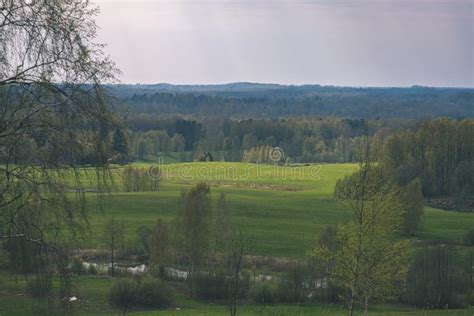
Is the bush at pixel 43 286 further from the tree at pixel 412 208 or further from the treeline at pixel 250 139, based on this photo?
the treeline at pixel 250 139

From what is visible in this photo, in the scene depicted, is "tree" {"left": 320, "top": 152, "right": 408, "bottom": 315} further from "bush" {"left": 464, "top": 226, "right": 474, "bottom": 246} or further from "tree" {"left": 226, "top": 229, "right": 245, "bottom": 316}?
"bush" {"left": 464, "top": 226, "right": 474, "bottom": 246}

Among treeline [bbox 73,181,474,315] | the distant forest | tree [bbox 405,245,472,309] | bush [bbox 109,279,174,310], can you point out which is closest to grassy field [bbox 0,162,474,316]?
bush [bbox 109,279,174,310]

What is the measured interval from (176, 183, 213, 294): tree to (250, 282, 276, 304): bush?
587 cm

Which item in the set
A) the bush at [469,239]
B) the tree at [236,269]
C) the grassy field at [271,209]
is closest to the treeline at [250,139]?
the grassy field at [271,209]

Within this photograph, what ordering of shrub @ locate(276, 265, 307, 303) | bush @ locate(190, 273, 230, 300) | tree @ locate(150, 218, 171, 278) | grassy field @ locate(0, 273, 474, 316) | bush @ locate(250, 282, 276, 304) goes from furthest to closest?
tree @ locate(150, 218, 171, 278) < bush @ locate(190, 273, 230, 300) < shrub @ locate(276, 265, 307, 303) < bush @ locate(250, 282, 276, 304) < grassy field @ locate(0, 273, 474, 316)

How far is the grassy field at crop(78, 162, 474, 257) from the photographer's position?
2227 inches

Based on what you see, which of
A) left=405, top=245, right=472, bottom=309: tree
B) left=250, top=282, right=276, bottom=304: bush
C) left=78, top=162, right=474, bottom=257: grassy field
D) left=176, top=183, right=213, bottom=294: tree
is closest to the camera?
left=250, top=282, right=276, bottom=304: bush

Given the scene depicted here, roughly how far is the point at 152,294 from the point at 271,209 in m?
42.7

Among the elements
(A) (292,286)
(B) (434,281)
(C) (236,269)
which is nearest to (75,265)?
(C) (236,269)

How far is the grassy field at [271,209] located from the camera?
5656cm

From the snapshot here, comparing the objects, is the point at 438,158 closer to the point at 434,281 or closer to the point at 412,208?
the point at 412,208

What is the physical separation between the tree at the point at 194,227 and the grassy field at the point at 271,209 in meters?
5.61

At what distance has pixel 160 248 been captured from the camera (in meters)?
39.0

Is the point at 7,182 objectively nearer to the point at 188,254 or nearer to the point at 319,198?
the point at 188,254
